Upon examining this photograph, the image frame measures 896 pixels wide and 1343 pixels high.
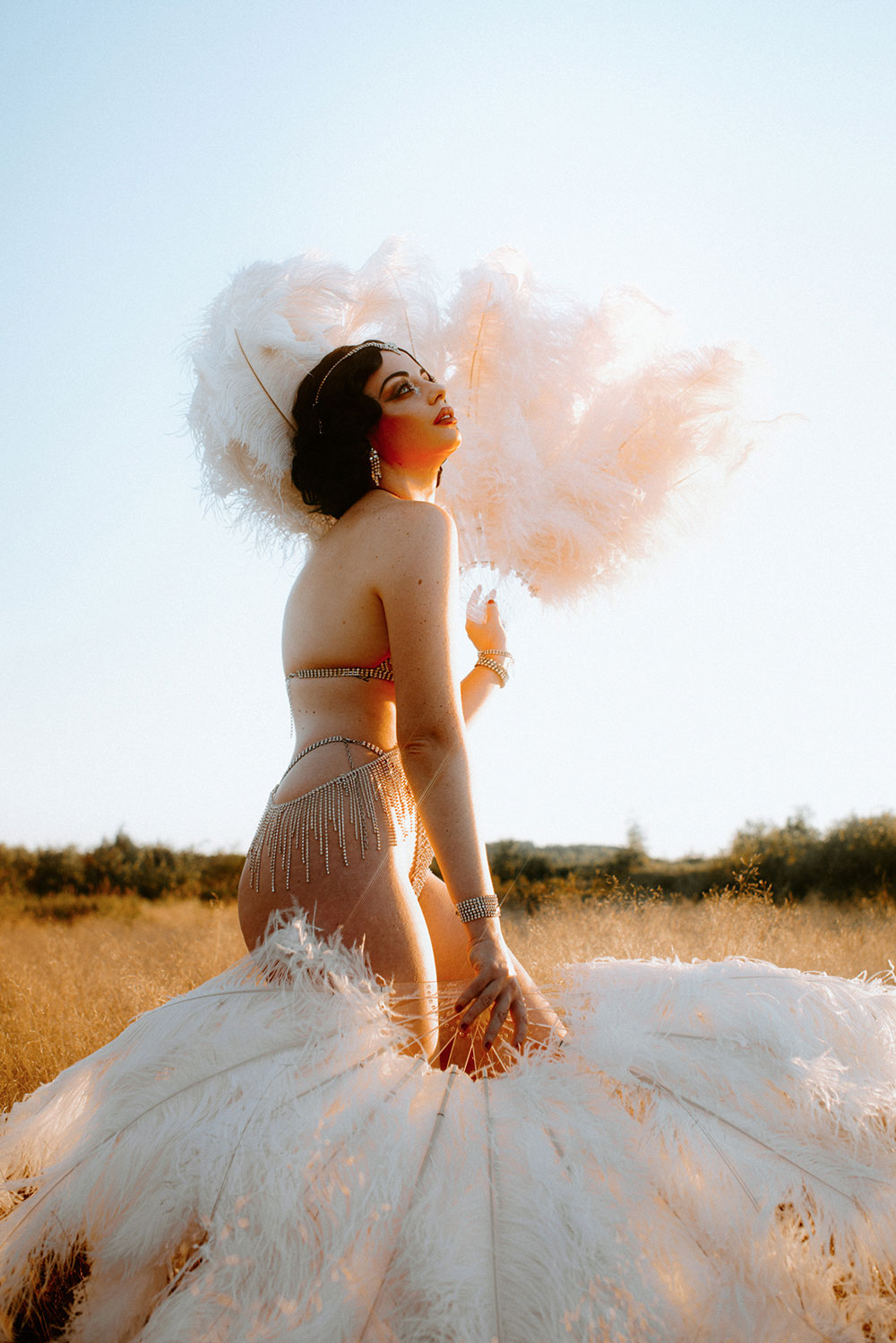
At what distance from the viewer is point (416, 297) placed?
329cm

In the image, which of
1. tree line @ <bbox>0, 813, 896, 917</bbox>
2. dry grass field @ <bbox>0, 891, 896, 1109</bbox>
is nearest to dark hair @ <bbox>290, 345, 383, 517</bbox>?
dry grass field @ <bbox>0, 891, 896, 1109</bbox>

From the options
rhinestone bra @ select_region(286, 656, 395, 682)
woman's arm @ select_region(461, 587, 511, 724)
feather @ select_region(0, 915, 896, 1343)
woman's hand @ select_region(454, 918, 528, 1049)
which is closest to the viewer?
feather @ select_region(0, 915, 896, 1343)

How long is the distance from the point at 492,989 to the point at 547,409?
7.60 ft

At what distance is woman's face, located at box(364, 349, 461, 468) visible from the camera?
8.82 ft

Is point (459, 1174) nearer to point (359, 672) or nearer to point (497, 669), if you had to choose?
point (359, 672)

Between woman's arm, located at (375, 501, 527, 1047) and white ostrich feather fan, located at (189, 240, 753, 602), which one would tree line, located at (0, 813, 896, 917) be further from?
woman's arm, located at (375, 501, 527, 1047)

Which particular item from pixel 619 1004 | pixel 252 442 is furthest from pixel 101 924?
pixel 619 1004

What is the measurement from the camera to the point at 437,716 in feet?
6.71

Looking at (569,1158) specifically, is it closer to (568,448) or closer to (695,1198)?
(695,1198)

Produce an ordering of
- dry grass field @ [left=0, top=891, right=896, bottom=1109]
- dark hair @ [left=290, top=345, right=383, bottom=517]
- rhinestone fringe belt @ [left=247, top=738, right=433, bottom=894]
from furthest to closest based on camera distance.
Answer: dry grass field @ [left=0, top=891, right=896, bottom=1109] → dark hair @ [left=290, top=345, right=383, bottom=517] → rhinestone fringe belt @ [left=247, top=738, right=433, bottom=894]

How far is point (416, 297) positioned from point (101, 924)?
9.20m

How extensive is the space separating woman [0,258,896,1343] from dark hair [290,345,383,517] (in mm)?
362

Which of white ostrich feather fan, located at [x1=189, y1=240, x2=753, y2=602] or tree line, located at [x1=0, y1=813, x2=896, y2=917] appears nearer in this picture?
white ostrich feather fan, located at [x1=189, y1=240, x2=753, y2=602]

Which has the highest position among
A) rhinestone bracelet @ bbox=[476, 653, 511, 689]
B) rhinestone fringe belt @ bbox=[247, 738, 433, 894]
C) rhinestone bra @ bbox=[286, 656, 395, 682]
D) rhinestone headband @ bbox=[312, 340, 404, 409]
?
rhinestone headband @ bbox=[312, 340, 404, 409]
